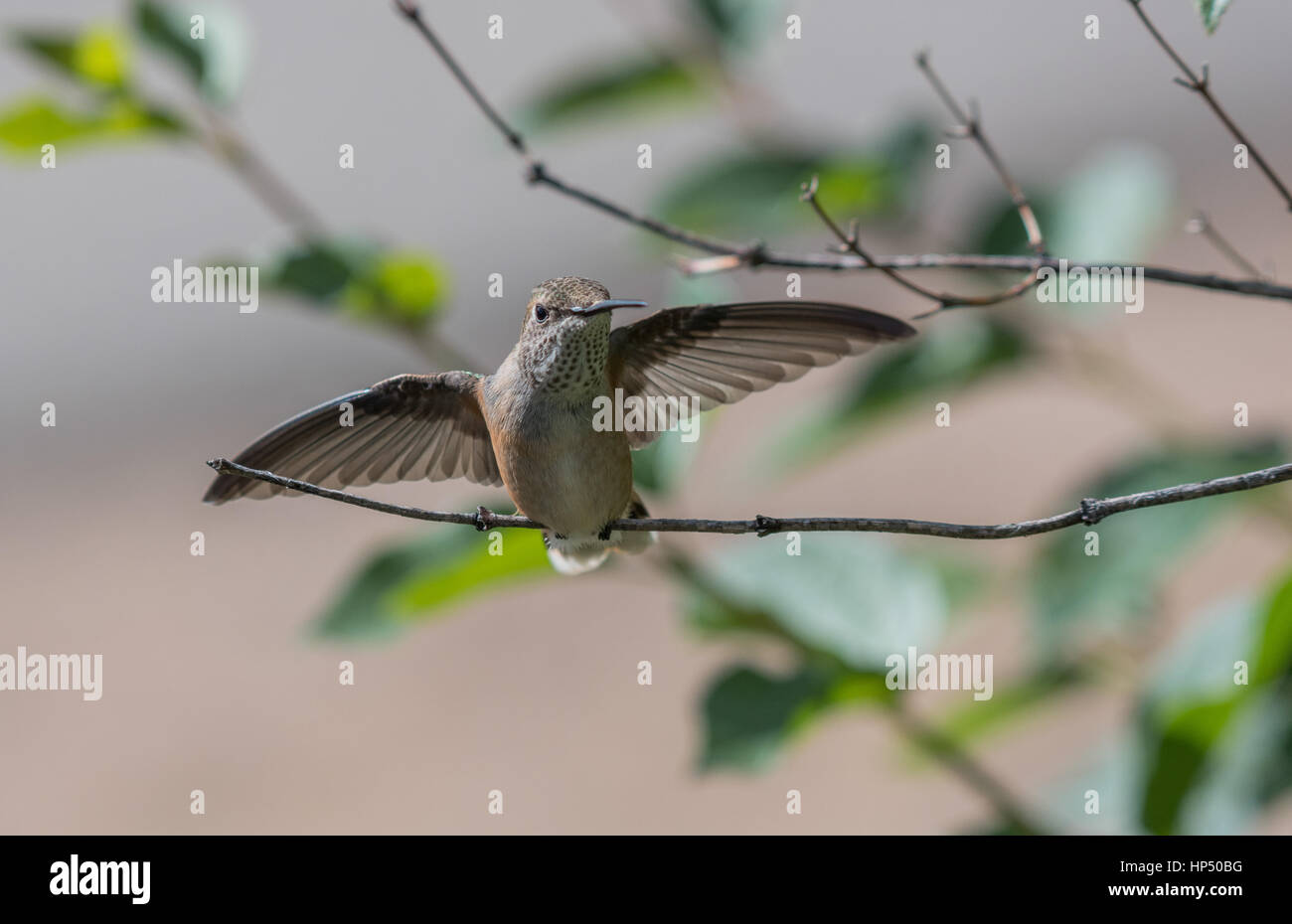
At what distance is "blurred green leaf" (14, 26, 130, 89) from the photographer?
215 centimetres

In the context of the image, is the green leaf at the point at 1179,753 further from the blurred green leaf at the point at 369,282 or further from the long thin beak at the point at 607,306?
the blurred green leaf at the point at 369,282

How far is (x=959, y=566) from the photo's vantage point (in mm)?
2789

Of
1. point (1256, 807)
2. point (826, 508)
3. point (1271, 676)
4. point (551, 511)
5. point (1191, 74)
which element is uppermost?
point (826, 508)

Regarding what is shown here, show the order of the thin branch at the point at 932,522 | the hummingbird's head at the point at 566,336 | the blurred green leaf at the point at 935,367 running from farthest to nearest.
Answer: the blurred green leaf at the point at 935,367
the hummingbird's head at the point at 566,336
the thin branch at the point at 932,522

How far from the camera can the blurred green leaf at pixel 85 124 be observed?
2.15m

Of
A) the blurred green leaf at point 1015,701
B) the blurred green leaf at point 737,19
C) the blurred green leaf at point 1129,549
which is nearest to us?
the blurred green leaf at point 1129,549

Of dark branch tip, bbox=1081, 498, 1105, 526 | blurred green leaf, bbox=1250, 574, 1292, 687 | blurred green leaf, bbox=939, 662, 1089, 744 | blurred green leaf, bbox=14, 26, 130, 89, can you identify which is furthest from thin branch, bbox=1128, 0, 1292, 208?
blurred green leaf, bbox=14, 26, 130, 89

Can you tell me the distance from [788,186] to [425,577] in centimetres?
111

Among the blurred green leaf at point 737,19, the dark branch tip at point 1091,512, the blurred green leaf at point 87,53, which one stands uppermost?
the blurred green leaf at point 737,19

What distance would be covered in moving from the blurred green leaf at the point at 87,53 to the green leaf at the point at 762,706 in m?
1.46

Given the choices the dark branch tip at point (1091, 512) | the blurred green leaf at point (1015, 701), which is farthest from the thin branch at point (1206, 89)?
the blurred green leaf at point (1015, 701)

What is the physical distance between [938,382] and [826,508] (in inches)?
176

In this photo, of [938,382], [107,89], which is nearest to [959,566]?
[938,382]

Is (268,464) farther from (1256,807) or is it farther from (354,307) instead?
(1256,807)
